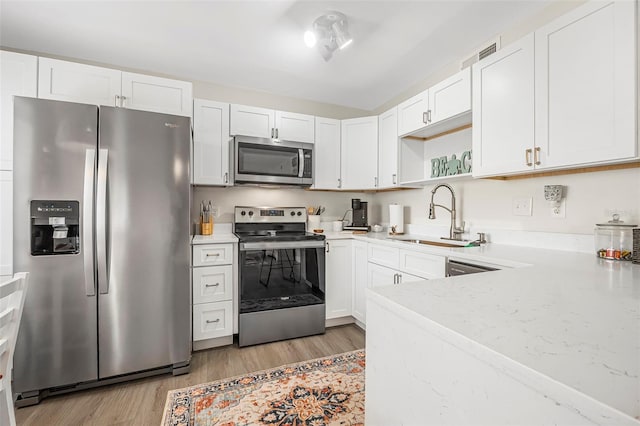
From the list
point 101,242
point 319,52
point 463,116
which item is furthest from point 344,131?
point 101,242

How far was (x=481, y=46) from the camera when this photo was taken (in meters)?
2.39

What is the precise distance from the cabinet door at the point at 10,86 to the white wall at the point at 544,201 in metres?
3.32

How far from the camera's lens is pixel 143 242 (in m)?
1.93

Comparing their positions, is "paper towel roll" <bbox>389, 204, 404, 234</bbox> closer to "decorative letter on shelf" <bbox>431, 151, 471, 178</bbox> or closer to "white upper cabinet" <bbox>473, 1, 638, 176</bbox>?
"decorative letter on shelf" <bbox>431, 151, 471, 178</bbox>

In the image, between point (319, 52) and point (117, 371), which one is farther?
point (319, 52)

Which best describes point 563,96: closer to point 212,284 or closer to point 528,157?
point 528,157

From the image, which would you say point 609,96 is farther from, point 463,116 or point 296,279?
point 296,279

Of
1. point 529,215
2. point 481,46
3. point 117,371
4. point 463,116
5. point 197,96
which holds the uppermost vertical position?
point 481,46

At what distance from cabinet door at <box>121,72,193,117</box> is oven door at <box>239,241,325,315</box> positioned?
4.16 feet

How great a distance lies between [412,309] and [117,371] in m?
2.14

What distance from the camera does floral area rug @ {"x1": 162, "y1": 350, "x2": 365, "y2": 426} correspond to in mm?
1572

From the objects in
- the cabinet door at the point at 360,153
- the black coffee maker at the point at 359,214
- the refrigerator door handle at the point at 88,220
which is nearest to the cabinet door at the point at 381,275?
the black coffee maker at the point at 359,214

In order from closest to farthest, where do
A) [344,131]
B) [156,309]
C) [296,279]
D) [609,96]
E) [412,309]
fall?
[412,309] < [609,96] < [156,309] < [296,279] < [344,131]

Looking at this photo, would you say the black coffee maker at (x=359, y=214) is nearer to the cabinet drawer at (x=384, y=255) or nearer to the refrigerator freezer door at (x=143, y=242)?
the cabinet drawer at (x=384, y=255)
